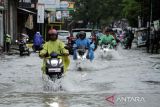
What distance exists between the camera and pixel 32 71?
22.4 metres

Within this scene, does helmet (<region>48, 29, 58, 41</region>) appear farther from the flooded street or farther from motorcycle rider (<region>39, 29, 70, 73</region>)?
the flooded street

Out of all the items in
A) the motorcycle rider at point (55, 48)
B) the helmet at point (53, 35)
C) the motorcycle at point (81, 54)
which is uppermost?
the helmet at point (53, 35)

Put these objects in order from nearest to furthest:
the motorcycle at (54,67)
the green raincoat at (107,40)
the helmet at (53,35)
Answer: the motorcycle at (54,67), the helmet at (53,35), the green raincoat at (107,40)

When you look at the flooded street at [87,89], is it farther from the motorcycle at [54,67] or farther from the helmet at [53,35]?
the helmet at [53,35]

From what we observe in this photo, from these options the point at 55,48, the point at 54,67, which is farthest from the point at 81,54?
the point at 54,67

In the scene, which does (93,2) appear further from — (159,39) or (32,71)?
(32,71)

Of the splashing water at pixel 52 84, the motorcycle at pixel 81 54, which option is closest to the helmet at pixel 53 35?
the splashing water at pixel 52 84

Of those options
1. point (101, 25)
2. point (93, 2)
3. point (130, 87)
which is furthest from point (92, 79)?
point (101, 25)

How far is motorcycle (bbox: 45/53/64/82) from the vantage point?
583 inches

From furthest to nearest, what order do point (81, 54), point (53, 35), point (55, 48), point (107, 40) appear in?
1. point (107, 40)
2. point (81, 54)
3. point (55, 48)
4. point (53, 35)

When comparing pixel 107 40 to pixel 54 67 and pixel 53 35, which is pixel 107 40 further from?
pixel 54 67

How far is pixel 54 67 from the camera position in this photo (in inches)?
583

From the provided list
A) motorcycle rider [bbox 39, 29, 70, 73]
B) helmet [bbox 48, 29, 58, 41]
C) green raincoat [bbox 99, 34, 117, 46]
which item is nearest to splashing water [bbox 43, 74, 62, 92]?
motorcycle rider [bbox 39, 29, 70, 73]

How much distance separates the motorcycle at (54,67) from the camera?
14.8 metres
